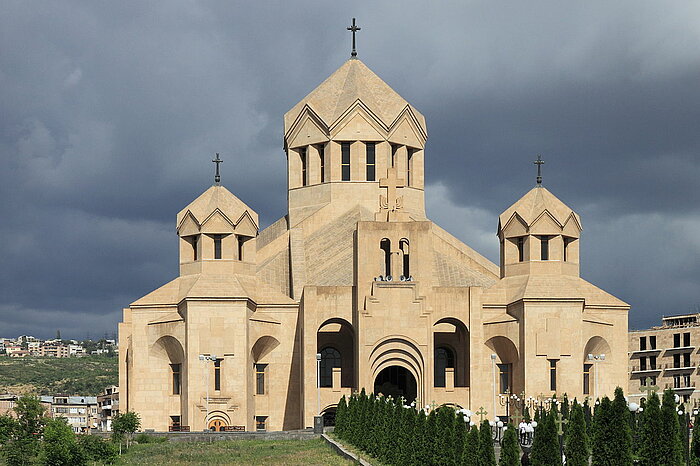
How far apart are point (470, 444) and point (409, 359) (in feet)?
74.2

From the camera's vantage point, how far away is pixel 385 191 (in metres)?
59.7

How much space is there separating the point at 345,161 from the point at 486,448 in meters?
33.4

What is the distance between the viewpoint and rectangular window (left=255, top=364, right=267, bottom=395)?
178 feet

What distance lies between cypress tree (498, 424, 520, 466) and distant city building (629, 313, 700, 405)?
51.1 metres

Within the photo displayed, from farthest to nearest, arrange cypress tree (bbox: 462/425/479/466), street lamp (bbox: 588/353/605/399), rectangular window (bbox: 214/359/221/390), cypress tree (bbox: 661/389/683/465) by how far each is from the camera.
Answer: street lamp (bbox: 588/353/605/399)
rectangular window (bbox: 214/359/221/390)
cypress tree (bbox: 462/425/479/466)
cypress tree (bbox: 661/389/683/465)

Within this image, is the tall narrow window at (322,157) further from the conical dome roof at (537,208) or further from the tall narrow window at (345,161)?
the conical dome roof at (537,208)

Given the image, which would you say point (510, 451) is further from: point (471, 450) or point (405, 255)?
point (405, 255)

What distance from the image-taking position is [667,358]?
7988 cm

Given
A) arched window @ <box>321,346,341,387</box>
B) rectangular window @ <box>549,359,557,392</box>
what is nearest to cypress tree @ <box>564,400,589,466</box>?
rectangular window @ <box>549,359,557,392</box>

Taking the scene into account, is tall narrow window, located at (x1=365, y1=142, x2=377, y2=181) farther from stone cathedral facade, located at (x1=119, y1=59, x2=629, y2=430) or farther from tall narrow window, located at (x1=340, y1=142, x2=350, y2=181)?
stone cathedral facade, located at (x1=119, y1=59, x2=629, y2=430)

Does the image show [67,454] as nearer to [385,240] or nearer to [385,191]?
[385,240]

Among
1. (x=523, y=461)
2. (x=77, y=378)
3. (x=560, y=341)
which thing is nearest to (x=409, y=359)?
(x=560, y=341)

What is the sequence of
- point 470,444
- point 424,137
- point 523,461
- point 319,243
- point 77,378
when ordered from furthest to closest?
1. point 77,378
2. point 424,137
3. point 319,243
4. point 523,461
5. point 470,444

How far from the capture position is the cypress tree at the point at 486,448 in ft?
92.4
